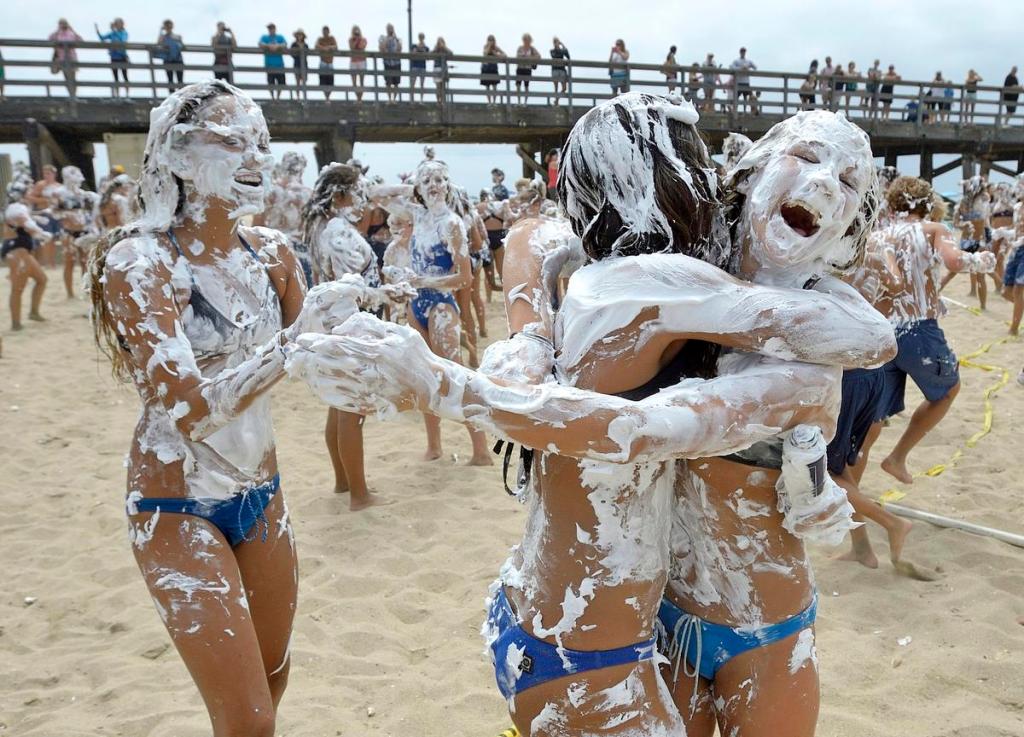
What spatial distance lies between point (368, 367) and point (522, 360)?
0.42 meters

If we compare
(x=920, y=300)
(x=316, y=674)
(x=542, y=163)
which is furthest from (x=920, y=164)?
(x=316, y=674)

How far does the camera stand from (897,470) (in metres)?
5.20

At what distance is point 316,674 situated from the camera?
11.1ft

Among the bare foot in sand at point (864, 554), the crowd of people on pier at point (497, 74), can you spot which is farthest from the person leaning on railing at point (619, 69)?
the bare foot in sand at point (864, 554)

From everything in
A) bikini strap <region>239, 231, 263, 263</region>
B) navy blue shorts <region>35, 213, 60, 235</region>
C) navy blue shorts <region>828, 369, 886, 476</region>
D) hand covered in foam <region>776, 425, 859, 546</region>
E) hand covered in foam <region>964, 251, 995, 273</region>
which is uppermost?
navy blue shorts <region>35, 213, 60, 235</region>

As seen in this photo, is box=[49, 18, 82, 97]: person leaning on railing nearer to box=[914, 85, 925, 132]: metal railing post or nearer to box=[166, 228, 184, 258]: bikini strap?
box=[166, 228, 184, 258]: bikini strap

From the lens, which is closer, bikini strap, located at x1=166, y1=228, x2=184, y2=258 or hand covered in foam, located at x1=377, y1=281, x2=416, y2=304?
hand covered in foam, located at x1=377, y1=281, x2=416, y2=304

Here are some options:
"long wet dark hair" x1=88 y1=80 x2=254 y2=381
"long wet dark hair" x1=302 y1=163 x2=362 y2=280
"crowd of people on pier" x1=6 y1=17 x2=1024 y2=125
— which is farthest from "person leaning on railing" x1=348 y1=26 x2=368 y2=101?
"long wet dark hair" x1=88 y1=80 x2=254 y2=381

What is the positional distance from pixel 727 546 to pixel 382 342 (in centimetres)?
86

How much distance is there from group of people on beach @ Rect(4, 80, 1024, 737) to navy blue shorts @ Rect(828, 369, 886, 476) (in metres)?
2.41

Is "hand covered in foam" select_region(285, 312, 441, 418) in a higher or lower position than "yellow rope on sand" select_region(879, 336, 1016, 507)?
Answer: higher

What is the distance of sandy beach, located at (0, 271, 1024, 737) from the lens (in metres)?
3.11

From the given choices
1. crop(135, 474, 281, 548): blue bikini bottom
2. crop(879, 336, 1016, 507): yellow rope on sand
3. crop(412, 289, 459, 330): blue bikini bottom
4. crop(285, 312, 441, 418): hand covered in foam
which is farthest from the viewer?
crop(412, 289, 459, 330): blue bikini bottom

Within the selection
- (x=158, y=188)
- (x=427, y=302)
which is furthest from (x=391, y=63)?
(x=158, y=188)
